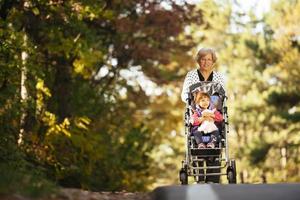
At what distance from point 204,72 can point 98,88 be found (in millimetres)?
10885

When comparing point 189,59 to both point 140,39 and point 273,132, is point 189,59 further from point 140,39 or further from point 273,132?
point 273,132

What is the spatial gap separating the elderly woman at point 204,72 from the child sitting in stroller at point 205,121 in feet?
0.81

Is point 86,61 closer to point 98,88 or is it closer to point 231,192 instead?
point 98,88

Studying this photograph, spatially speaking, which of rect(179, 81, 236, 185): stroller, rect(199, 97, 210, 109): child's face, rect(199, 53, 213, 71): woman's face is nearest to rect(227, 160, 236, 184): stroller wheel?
rect(179, 81, 236, 185): stroller

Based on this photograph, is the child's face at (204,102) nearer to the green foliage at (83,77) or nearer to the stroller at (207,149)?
the stroller at (207,149)

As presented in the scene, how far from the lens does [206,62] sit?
28.8 feet

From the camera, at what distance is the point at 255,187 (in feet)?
18.7

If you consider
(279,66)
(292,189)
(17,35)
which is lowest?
(292,189)

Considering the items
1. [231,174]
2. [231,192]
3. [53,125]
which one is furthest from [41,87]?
[231,192]

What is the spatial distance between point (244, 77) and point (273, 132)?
4.03 metres

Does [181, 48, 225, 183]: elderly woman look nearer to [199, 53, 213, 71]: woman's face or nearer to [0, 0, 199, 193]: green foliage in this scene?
[199, 53, 213, 71]: woman's face

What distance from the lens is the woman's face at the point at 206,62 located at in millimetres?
8758

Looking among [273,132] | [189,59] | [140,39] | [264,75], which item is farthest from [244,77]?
[140,39]

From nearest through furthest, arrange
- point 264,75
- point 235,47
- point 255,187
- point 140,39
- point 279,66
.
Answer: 1. point 255,187
2. point 140,39
3. point 279,66
4. point 264,75
5. point 235,47
